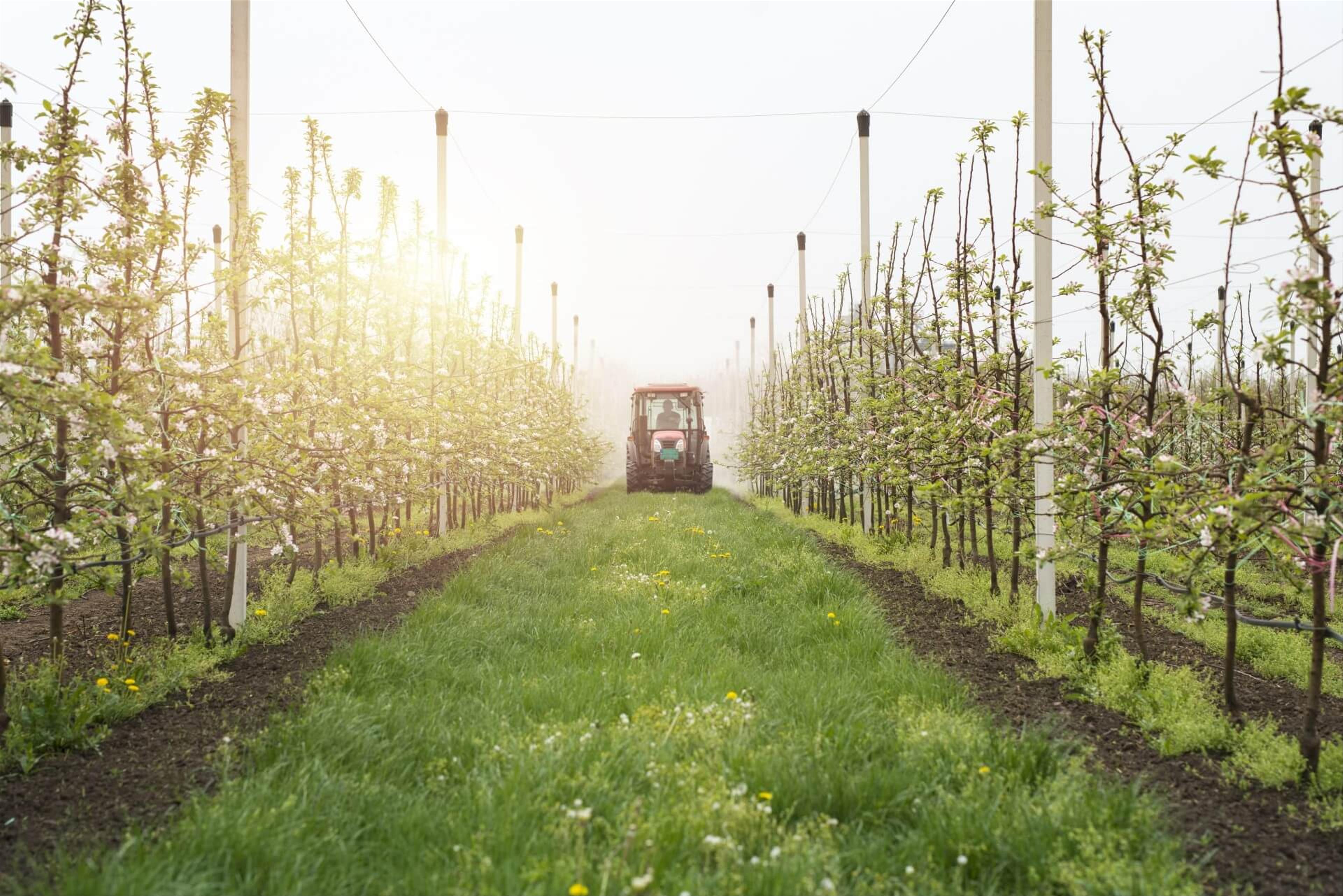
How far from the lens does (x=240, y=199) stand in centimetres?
571

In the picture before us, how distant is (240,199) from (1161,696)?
699cm

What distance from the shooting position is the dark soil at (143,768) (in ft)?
9.23

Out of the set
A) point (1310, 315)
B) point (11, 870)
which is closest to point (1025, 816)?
point (1310, 315)

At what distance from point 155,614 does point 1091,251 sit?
7899mm

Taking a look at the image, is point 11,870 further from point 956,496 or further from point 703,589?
point 956,496

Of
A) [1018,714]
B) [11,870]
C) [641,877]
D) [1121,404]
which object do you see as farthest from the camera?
[1121,404]

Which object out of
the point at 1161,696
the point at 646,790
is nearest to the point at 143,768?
the point at 646,790

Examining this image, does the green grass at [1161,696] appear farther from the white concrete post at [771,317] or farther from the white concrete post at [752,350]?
the white concrete post at [752,350]

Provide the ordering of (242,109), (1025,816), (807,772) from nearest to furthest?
(1025,816), (807,772), (242,109)

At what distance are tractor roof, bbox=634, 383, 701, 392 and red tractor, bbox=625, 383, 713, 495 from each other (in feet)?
0.07

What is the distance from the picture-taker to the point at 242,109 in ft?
19.1

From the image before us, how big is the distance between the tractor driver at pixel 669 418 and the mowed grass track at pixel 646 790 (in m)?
19.1

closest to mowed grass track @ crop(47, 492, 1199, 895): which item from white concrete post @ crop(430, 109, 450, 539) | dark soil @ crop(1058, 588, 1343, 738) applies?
dark soil @ crop(1058, 588, 1343, 738)

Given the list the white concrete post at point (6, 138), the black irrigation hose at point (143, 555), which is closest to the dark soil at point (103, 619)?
the black irrigation hose at point (143, 555)
